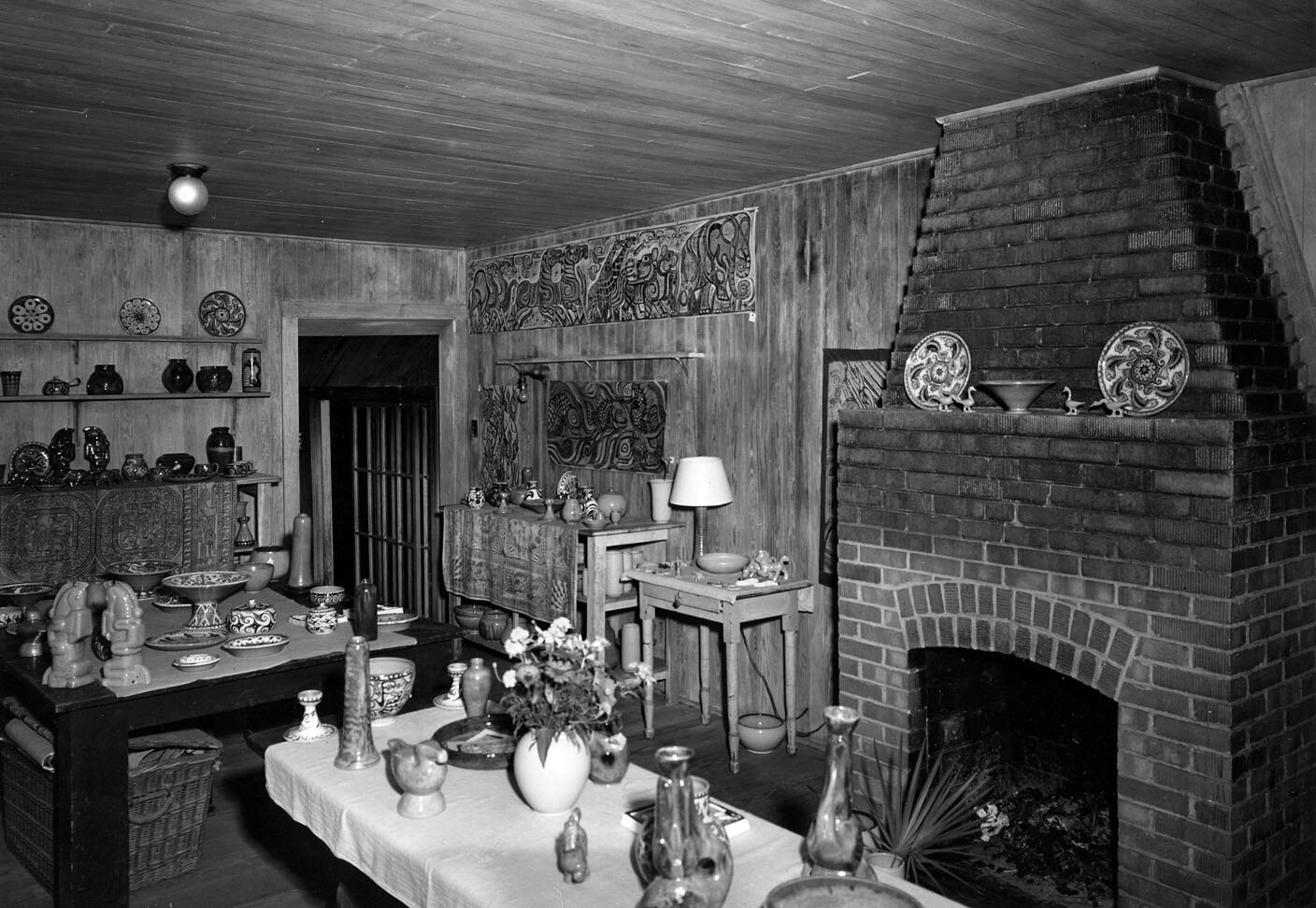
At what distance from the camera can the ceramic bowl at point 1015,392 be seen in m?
3.49

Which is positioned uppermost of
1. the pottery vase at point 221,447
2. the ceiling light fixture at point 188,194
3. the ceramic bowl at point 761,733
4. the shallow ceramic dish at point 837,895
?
the ceiling light fixture at point 188,194

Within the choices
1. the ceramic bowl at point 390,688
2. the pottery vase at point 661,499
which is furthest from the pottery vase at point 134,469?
the ceramic bowl at point 390,688

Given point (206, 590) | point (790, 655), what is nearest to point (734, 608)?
point (790, 655)

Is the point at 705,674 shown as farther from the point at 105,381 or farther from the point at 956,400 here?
the point at 105,381

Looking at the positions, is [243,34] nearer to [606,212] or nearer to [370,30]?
[370,30]

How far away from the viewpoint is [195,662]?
11.6ft

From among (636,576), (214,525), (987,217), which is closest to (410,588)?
(214,525)

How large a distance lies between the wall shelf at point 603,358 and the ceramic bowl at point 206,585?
2.45 meters

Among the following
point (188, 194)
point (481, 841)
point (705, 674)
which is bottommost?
point (705, 674)

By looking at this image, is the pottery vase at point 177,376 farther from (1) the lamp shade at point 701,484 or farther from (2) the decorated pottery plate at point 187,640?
(1) the lamp shade at point 701,484

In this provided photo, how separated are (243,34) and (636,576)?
313 cm

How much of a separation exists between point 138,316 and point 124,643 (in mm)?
3556

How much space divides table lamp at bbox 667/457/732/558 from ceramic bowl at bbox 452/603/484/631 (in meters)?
1.87

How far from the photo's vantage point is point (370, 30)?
2.87 metres
